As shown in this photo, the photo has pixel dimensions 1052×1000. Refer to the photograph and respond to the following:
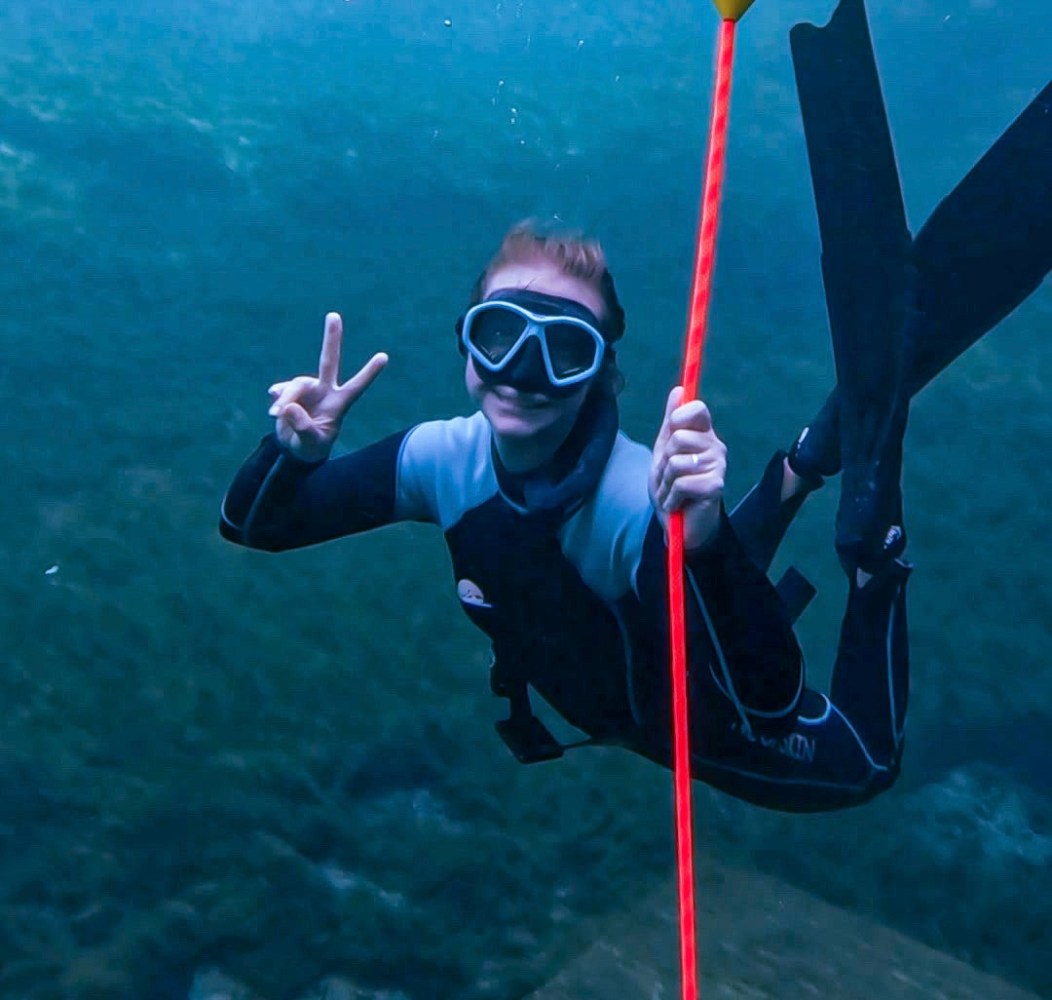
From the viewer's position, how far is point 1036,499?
25.6ft

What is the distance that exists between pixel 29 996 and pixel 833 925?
128 inches

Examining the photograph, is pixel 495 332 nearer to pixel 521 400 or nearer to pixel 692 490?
pixel 521 400

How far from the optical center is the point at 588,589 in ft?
7.90

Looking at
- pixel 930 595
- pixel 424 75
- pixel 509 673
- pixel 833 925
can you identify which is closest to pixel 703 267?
pixel 509 673

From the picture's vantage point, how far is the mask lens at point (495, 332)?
226cm

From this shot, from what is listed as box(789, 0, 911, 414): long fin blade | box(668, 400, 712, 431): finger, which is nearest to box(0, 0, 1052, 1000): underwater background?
box(789, 0, 911, 414): long fin blade

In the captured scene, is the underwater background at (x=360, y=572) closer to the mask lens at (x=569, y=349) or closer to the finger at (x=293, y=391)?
the finger at (x=293, y=391)

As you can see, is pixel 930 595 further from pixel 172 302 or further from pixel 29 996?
pixel 172 302

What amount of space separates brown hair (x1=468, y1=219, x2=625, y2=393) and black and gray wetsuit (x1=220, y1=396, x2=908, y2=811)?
5.1 inches

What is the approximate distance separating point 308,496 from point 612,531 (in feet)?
2.57

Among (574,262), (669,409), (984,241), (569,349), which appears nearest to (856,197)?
(984,241)

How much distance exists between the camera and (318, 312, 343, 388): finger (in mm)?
2291

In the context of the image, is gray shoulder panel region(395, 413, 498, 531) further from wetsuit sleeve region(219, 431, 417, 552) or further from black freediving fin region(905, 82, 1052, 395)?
black freediving fin region(905, 82, 1052, 395)

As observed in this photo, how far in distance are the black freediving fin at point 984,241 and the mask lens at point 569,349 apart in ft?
3.51
